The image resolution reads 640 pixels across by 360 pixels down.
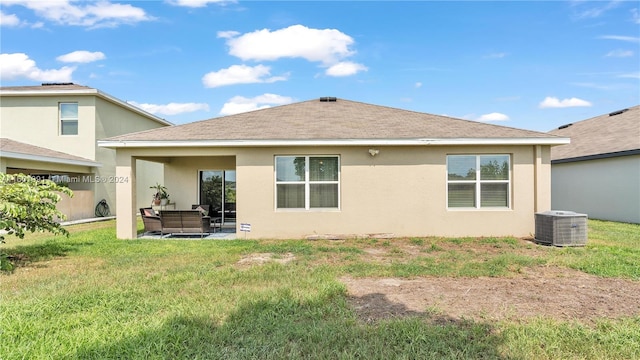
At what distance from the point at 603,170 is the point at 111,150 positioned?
23718mm

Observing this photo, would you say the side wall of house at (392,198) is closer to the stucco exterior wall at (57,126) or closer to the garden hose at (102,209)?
the stucco exterior wall at (57,126)

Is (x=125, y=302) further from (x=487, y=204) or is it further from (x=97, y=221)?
(x=97, y=221)

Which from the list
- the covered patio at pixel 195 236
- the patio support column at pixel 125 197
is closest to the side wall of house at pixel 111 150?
the covered patio at pixel 195 236

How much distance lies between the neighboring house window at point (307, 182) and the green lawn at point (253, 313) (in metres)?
2.61

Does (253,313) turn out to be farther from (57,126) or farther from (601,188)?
(57,126)

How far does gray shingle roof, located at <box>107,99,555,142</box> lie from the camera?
31.9 feet

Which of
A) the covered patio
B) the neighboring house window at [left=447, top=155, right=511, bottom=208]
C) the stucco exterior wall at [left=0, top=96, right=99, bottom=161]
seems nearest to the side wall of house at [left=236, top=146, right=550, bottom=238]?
the neighboring house window at [left=447, top=155, right=511, bottom=208]

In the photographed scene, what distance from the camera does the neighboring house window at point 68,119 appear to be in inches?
644

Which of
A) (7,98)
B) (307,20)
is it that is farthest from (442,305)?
(7,98)

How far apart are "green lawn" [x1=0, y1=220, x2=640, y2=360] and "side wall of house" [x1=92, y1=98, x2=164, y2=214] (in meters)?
9.97

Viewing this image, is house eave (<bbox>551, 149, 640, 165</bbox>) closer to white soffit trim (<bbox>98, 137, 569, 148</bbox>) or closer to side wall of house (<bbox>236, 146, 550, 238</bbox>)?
white soffit trim (<bbox>98, 137, 569, 148</bbox>)

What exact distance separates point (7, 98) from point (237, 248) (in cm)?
1672

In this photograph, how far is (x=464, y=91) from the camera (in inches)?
699

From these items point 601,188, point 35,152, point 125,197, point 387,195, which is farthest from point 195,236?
point 601,188
